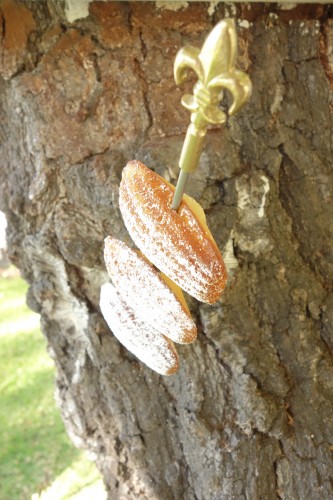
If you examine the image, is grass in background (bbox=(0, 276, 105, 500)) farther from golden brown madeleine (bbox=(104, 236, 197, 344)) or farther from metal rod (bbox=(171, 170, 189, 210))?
Answer: metal rod (bbox=(171, 170, 189, 210))

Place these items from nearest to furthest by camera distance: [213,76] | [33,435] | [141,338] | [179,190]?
[213,76]
[179,190]
[141,338]
[33,435]

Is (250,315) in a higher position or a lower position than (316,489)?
higher

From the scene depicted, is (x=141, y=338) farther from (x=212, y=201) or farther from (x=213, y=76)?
(x=213, y=76)

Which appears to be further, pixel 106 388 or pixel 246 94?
pixel 106 388

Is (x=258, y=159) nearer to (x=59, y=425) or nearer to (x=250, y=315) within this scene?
(x=250, y=315)

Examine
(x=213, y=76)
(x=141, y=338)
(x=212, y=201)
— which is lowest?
(x=141, y=338)

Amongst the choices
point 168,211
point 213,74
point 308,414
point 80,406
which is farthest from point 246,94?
point 80,406

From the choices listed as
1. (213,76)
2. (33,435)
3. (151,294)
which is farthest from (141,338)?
(33,435)

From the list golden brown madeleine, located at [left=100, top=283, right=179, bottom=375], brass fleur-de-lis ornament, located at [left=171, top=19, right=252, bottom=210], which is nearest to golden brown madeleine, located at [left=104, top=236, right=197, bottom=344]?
golden brown madeleine, located at [left=100, top=283, right=179, bottom=375]
